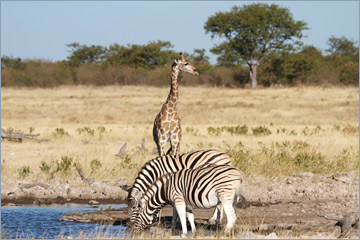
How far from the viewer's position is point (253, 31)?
53875mm

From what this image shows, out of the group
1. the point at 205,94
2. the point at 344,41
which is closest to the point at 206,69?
the point at 205,94

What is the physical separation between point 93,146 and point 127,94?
22193mm

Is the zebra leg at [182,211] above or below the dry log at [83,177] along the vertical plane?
above

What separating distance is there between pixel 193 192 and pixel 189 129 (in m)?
14.4

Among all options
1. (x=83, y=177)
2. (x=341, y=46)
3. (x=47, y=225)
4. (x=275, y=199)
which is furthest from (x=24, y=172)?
(x=341, y=46)

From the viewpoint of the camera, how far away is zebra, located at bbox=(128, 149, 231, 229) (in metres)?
8.21

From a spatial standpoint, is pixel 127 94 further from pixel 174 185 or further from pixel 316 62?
pixel 174 185

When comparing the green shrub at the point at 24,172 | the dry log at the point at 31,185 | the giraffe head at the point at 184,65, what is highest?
the giraffe head at the point at 184,65

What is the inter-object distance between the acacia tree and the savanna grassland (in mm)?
13003

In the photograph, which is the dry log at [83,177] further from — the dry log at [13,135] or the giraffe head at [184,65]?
the dry log at [13,135]

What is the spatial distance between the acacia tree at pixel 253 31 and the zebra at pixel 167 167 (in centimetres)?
4556

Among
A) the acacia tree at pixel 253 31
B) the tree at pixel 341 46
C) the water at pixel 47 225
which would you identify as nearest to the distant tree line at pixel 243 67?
the acacia tree at pixel 253 31

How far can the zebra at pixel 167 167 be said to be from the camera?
8213mm

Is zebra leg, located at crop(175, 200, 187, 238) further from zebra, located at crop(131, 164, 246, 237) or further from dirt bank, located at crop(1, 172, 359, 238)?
dirt bank, located at crop(1, 172, 359, 238)
